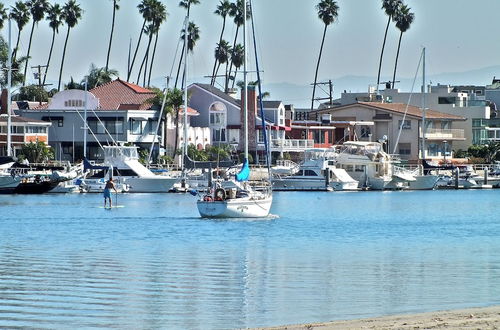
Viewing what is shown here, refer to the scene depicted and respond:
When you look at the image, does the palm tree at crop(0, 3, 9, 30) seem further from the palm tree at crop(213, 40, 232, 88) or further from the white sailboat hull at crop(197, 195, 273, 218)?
A: the white sailboat hull at crop(197, 195, 273, 218)

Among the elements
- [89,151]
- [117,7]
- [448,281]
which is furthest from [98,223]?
[117,7]

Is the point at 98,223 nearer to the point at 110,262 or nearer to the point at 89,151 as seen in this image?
the point at 110,262

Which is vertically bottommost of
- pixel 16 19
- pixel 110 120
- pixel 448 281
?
pixel 448 281

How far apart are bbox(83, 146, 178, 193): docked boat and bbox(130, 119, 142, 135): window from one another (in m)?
21.2

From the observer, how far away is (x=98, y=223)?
61.7 meters

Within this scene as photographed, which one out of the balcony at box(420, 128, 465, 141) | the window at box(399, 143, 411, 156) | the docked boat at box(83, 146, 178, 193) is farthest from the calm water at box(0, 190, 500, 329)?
the balcony at box(420, 128, 465, 141)

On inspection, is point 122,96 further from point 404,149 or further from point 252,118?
point 404,149

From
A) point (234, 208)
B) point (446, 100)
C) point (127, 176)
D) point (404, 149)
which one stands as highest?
point (446, 100)

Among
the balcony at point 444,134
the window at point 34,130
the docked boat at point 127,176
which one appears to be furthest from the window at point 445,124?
the docked boat at point 127,176

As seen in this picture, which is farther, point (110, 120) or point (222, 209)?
point (110, 120)

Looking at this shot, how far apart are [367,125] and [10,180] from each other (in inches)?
2115

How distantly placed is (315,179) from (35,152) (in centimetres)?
2626

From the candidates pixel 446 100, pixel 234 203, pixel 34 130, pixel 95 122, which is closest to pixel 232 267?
pixel 234 203

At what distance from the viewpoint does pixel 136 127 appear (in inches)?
4631
